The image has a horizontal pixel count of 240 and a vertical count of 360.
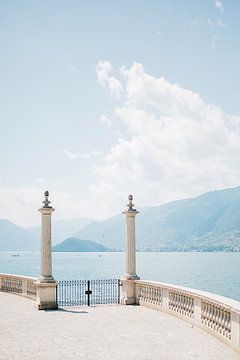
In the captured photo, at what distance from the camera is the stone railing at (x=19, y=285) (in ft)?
67.5

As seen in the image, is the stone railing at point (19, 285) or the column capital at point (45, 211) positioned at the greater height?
the column capital at point (45, 211)

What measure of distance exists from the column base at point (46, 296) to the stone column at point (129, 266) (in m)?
2.83

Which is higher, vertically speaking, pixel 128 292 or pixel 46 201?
pixel 46 201

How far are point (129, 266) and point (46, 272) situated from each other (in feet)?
11.1

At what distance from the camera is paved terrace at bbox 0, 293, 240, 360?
10.5m

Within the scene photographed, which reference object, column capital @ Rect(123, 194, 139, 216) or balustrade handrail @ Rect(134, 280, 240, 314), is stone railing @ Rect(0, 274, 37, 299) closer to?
column capital @ Rect(123, 194, 139, 216)

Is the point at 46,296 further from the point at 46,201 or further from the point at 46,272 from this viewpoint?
the point at 46,201

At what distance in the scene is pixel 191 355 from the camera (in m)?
10.4

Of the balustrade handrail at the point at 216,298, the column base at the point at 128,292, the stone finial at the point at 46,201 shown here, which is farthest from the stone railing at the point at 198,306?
the stone finial at the point at 46,201

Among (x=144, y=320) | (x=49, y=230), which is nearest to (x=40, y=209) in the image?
(x=49, y=230)

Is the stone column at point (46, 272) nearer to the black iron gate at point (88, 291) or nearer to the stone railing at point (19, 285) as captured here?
the stone railing at point (19, 285)

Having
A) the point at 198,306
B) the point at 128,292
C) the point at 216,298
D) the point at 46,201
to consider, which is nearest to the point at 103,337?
the point at 198,306

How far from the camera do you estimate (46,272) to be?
18797 mm

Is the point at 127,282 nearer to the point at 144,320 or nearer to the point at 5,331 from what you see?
the point at 144,320
